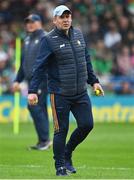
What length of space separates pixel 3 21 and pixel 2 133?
8.54 m

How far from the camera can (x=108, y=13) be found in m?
27.8

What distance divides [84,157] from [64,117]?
3.17 meters

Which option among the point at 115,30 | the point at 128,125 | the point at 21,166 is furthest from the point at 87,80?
the point at 115,30

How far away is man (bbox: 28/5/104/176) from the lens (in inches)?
436

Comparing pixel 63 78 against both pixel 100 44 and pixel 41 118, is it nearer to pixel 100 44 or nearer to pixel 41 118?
pixel 41 118

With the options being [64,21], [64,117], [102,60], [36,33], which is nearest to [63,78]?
[64,117]

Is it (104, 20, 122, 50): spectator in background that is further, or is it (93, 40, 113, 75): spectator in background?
(104, 20, 122, 50): spectator in background

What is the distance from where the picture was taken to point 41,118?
15.9 m

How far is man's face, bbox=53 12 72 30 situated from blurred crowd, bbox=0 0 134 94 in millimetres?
13104

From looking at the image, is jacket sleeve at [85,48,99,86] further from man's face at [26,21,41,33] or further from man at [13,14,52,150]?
man's face at [26,21,41,33]

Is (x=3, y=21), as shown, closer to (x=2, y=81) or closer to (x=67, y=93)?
(x=2, y=81)

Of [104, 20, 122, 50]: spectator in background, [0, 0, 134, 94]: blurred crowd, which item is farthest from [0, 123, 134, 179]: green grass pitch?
[104, 20, 122, 50]: spectator in background

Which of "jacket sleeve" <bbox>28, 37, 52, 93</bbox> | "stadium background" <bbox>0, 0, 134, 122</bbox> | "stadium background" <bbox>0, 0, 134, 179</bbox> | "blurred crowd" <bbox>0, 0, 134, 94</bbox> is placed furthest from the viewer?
"blurred crowd" <bbox>0, 0, 134, 94</bbox>

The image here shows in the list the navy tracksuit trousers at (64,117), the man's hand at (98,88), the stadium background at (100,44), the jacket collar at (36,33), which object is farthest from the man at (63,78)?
the stadium background at (100,44)
